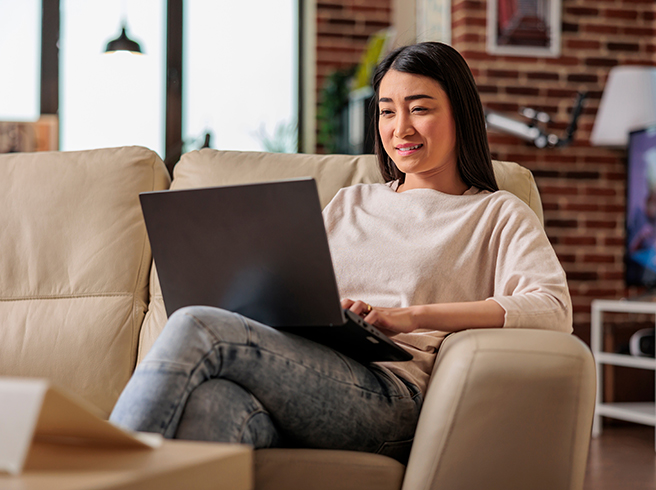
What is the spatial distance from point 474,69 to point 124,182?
7.51ft

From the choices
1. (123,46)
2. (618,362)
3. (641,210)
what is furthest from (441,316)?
(123,46)

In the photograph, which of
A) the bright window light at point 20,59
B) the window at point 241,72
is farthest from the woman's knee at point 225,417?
the bright window light at point 20,59

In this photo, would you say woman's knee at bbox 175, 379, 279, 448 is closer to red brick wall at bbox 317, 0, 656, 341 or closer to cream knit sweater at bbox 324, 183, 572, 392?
cream knit sweater at bbox 324, 183, 572, 392

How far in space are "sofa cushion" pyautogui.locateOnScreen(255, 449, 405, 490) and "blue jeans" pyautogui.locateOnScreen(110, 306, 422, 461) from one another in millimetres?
30

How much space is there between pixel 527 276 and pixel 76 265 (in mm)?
1058

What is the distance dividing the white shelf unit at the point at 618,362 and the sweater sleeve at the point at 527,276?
5.73 feet

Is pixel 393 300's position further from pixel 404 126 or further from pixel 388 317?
pixel 404 126

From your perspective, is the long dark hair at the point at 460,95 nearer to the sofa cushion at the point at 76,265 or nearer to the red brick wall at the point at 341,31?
the sofa cushion at the point at 76,265

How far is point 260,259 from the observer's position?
112 cm

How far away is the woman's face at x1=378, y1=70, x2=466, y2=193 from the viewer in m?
1.56

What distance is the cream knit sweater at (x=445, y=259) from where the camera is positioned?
1331 millimetres

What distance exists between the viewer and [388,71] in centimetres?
163

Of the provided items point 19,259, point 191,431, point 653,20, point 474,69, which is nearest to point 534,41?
point 474,69

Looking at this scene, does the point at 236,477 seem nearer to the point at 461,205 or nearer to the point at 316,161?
the point at 461,205
